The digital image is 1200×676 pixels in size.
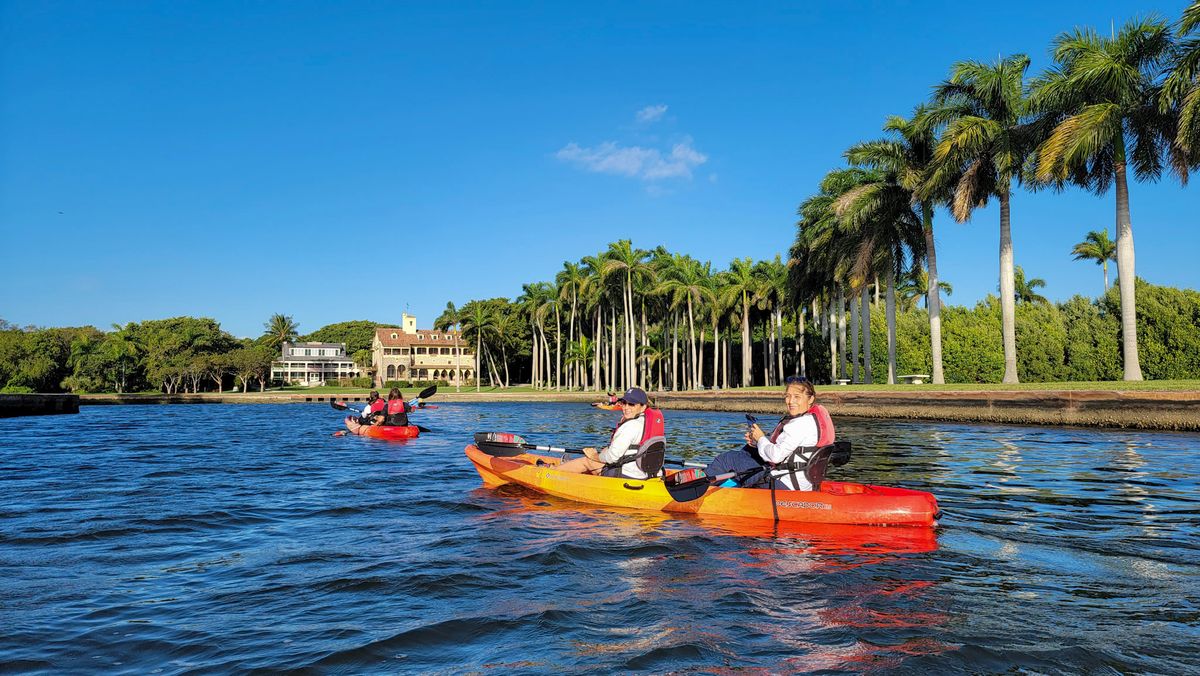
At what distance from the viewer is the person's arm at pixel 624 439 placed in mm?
11281

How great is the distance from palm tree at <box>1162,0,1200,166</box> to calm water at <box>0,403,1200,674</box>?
14.2 meters

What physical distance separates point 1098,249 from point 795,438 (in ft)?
243

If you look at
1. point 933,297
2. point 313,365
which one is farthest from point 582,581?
point 313,365

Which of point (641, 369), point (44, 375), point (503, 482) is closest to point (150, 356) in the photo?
point (44, 375)

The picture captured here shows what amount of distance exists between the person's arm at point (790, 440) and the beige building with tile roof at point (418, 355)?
9571 centimetres

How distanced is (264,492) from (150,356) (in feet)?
269

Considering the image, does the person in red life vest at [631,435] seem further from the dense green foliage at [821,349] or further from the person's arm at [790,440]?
the dense green foliage at [821,349]

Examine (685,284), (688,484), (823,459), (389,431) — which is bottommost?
(389,431)

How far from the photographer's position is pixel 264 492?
1355 centimetres

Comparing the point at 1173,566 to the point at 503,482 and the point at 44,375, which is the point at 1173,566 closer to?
the point at 503,482

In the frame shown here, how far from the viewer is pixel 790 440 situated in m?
9.59

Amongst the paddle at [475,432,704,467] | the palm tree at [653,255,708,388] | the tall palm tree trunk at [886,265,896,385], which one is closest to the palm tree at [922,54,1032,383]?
the tall palm tree trunk at [886,265,896,385]

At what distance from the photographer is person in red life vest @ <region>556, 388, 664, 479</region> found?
436 inches

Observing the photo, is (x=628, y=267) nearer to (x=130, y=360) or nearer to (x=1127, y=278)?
(x=1127, y=278)
